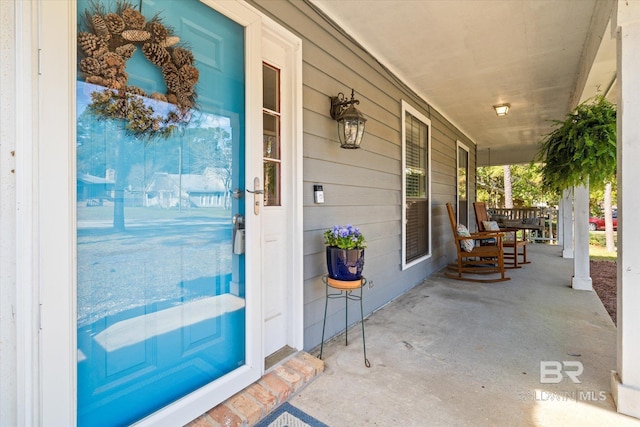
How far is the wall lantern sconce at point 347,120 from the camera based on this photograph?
237cm

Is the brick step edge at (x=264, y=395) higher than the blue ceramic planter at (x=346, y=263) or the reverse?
the reverse

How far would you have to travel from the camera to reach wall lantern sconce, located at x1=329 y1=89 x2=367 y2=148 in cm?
237

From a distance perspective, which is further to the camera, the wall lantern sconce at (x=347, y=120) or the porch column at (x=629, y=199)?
the wall lantern sconce at (x=347, y=120)

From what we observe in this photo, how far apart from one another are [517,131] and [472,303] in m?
4.59

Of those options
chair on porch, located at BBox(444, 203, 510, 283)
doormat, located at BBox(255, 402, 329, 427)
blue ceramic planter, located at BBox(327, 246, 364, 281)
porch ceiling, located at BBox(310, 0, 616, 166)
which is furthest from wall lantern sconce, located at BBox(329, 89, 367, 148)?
chair on porch, located at BBox(444, 203, 510, 283)

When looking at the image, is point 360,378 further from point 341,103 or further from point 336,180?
point 341,103

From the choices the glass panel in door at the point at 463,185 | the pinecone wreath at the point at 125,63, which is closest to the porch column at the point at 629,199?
the pinecone wreath at the point at 125,63

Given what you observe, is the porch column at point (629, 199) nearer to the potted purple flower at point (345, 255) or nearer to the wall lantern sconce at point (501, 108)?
the potted purple flower at point (345, 255)

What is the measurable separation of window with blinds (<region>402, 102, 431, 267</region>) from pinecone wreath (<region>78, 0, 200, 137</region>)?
2.72 meters

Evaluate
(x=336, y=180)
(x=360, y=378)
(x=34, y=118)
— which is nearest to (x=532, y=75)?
(x=336, y=180)

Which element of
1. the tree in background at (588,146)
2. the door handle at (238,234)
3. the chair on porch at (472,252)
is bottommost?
the chair on porch at (472,252)

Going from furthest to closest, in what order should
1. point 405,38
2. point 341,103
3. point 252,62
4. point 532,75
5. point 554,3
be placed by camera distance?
point 532,75, point 405,38, point 341,103, point 554,3, point 252,62

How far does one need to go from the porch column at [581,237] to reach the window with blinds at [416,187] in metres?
1.70

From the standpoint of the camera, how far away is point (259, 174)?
1728mm
